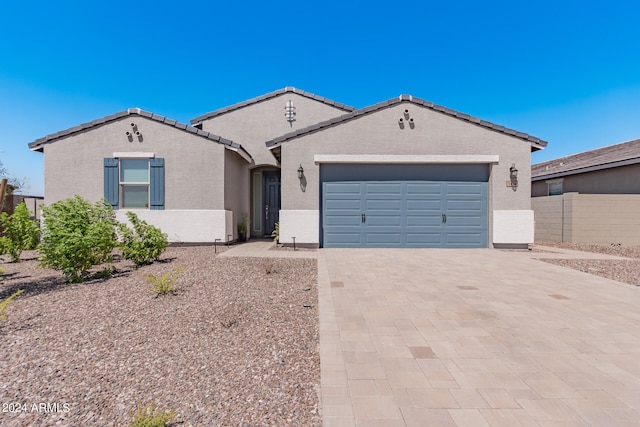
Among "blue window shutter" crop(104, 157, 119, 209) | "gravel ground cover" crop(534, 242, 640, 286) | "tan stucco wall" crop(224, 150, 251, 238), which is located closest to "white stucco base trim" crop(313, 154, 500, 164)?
"tan stucco wall" crop(224, 150, 251, 238)

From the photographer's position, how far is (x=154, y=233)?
6625 millimetres

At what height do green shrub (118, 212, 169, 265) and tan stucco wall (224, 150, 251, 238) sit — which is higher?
tan stucco wall (224, 150, 251, 238)

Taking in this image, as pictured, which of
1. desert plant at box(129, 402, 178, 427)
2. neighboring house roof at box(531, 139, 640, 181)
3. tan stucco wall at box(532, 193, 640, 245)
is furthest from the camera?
neighboring house roof at box(531, 139, 640, 181)

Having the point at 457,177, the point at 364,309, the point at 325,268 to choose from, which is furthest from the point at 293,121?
the point at 364,309

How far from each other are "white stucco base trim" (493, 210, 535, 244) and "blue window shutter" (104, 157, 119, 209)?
12692 millimetres

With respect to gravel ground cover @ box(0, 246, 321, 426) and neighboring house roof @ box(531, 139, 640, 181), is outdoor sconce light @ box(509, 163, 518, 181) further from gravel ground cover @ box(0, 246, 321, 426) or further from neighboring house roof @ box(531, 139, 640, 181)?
gravel ground cover @ box(0, 246, 321, 426)

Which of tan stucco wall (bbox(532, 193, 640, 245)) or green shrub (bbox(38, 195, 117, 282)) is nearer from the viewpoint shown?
green shrub (bbox(38, 195, 117, 282))

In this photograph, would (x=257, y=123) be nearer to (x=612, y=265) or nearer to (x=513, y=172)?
(x=513, y=172)

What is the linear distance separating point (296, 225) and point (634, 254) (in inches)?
443

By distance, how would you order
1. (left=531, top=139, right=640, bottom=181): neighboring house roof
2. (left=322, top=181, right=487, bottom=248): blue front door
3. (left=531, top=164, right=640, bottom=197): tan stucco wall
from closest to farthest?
1. (left=322, top=181, right=487, bottom=248): blue front door
2. (left=531, top=164, right=640, bottom=197): tan stucco wall
3. (left=531, top=139, right=640, bottom=181): neighboring house roof

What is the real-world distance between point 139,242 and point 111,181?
4401 mm

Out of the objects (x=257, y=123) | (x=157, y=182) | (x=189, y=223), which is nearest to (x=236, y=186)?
(x=189, y=223)

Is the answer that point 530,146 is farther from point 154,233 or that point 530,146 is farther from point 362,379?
point 154,233

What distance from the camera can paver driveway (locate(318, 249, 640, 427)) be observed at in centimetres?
209
